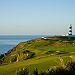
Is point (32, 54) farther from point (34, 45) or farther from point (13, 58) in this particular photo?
point (34, 45)

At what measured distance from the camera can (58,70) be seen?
109 ft

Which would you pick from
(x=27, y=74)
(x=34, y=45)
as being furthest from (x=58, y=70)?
(x=34, y=45)

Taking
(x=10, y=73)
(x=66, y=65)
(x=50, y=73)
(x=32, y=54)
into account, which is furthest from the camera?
(x=32, y=54)

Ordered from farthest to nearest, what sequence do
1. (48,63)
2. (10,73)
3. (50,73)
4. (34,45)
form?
(34,45)
(48,63)
(10,73)
(50,73)

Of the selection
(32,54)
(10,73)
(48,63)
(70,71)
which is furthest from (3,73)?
(32,54)

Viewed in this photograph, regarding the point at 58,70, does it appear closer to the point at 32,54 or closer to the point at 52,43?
the point at 32,54

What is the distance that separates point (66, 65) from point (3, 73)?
10.3 m

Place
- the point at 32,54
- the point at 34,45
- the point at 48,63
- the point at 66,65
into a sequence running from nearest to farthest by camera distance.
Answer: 1. the point at 66,65
2. the point at 48,63
3. the point at 32,54
4. the point at 34,45

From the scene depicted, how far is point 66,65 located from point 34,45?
55333 millimetres

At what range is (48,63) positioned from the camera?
44.7 metres

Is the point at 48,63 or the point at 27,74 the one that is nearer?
the point at 27,74

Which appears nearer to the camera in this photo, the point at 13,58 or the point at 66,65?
the point at 66,65

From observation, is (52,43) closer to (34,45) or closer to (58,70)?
(34,45)

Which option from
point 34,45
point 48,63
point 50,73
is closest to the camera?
point 50,73
